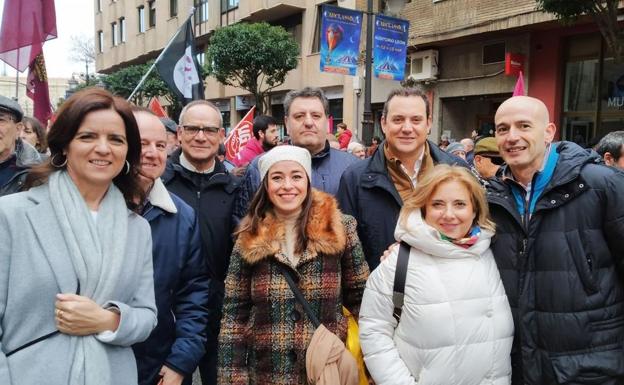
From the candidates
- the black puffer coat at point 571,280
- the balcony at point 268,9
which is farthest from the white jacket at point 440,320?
the balcony at point 268,9

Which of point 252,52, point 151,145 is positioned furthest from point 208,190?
point 252,52

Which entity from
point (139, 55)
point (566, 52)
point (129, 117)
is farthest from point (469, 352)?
point (139, 55)

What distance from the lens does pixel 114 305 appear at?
1938mm

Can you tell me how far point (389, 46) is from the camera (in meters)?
11.3

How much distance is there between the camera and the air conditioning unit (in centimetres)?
1565

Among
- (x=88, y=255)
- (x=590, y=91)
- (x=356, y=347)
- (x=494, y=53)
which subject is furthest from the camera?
(x=494, y=53)

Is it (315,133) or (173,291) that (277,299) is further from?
(315,133)

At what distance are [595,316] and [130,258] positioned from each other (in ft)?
6.73

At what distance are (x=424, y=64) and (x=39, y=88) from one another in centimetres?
1210

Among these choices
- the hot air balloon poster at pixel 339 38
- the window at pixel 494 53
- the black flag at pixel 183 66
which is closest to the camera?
the black flag at pixel 183 66

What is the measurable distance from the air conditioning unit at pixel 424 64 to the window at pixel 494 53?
1663 mm

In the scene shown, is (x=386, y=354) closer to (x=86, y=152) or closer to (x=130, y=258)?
(x=130, y=258)

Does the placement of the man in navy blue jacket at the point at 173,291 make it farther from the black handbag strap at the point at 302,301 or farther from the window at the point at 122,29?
the window at the point at 122,29

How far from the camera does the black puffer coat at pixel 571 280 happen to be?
2268 mm
